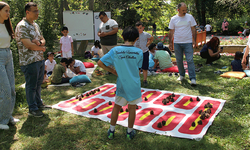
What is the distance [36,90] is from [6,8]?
67.8 inches

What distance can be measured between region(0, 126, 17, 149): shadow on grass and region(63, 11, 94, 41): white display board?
873 cm

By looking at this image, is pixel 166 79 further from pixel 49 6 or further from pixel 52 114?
pixel 49 6

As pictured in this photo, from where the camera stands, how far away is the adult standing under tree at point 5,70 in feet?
11.6

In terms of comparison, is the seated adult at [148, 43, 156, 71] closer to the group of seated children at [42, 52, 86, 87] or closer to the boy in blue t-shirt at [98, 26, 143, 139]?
the group of seated children at [42, 52, 86, 87]

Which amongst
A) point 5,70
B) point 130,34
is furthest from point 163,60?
point 5,70

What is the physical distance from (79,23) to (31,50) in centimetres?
837

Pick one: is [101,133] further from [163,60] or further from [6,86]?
[163,60]

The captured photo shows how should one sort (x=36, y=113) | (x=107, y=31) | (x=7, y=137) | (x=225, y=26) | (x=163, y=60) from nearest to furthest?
(x=7, y=137) < (x=36, y=113) < (x=107, y=31) < (x=163, y=60) < (x=225, y=26)

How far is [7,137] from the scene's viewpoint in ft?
11.6

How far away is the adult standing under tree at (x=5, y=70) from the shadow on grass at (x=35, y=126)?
31 cm

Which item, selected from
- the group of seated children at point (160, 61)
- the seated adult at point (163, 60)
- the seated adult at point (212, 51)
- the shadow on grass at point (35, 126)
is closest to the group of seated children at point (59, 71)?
the shadow on grass at point (35, 126)

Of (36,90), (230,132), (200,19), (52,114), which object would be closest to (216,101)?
(230,132)

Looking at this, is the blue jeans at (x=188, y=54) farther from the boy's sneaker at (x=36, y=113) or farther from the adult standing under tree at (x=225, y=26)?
the adult standing under tree at (x=225, y=26)

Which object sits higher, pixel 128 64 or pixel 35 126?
pixel 128 64
